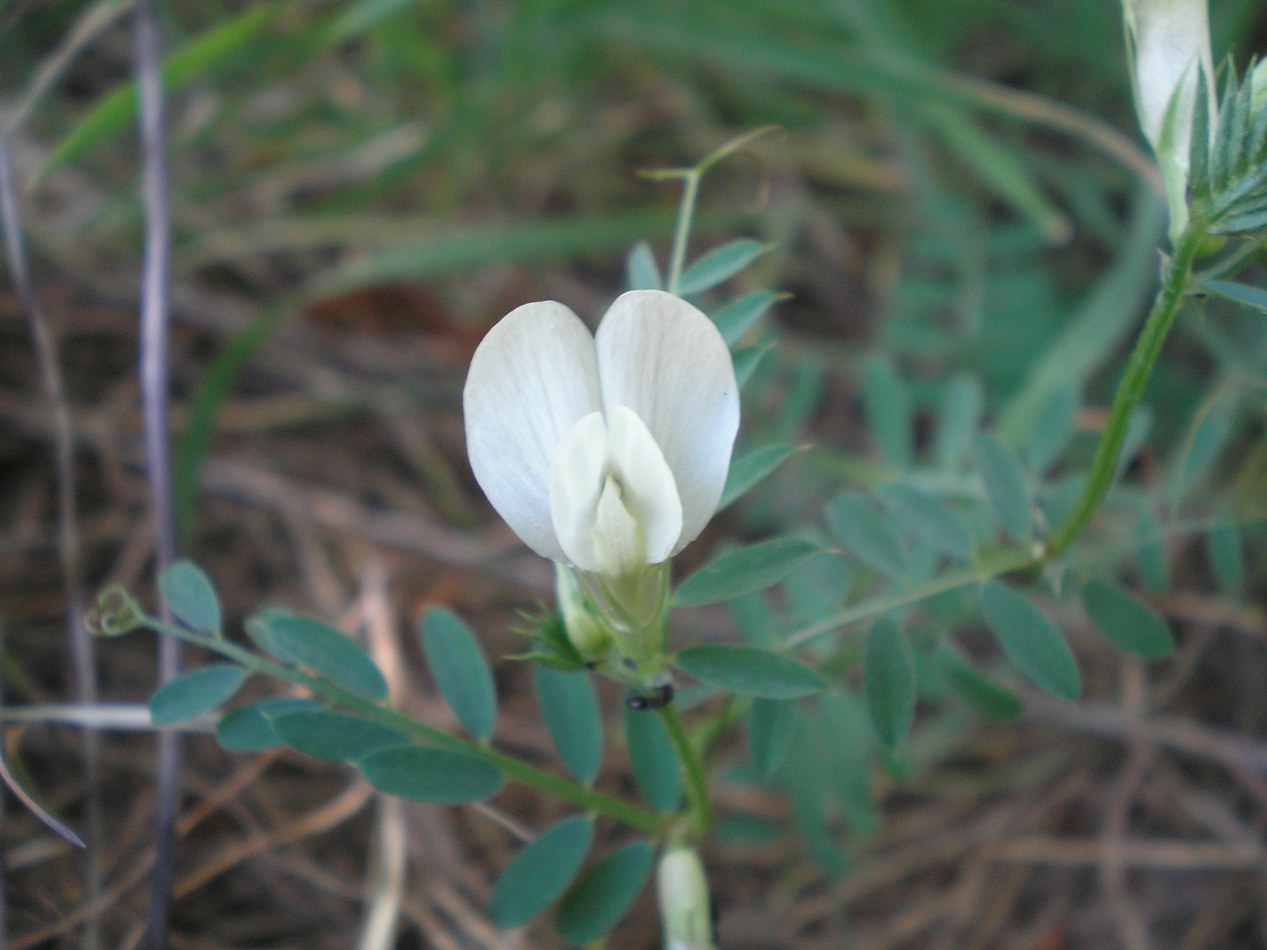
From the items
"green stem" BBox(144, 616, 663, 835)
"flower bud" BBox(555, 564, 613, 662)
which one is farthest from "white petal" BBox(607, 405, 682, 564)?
"green stem" BBox(144, 616, 663, 835)

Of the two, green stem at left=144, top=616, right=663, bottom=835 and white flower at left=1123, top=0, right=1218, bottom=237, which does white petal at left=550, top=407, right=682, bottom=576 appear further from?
white flower at left=1123, top=0, right=1218, bottom=237

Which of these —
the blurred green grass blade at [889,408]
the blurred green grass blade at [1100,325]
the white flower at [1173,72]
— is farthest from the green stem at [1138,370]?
the blurred green grass blade at [1100,325]

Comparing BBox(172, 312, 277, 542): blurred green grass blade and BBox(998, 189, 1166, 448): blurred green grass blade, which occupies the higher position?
BBox(172, 312, 277, 542): blurred green grass blade

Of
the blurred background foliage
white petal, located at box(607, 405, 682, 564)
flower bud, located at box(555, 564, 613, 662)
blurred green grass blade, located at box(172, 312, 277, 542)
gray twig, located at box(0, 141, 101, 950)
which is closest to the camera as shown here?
white petal, located at box(607, 405, 682, 564)

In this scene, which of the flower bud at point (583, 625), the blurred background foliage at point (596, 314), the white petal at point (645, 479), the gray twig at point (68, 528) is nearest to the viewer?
the white petal at point (645, 479)

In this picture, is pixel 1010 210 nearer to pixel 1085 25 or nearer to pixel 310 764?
pixel 1085 25

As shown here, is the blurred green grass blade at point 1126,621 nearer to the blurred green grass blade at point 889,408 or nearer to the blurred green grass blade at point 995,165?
the blurred green grass blade at point 889,408

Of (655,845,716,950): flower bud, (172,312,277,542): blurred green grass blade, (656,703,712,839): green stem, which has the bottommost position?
(655,845,716,950): flower bud

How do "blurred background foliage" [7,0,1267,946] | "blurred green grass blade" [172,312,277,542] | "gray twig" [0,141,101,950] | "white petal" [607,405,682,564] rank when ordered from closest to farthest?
"white petal" [607,405,682,564]
"gray twig" [0,141,101,950]
"blurred background foliage" [7,0,1267,946]
"blurred green grass blade" [172,312,277,542]

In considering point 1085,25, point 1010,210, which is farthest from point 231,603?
point 1085,25
